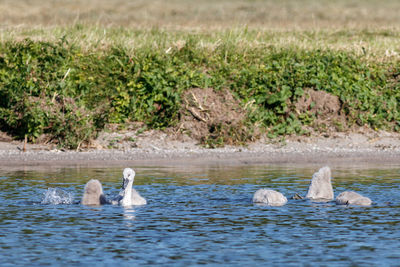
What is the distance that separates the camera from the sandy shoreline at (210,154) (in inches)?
654

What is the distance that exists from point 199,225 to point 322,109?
1109cm

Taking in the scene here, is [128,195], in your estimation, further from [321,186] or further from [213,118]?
[213,118]

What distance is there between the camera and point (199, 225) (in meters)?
9.84

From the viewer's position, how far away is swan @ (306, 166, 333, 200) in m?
11.9

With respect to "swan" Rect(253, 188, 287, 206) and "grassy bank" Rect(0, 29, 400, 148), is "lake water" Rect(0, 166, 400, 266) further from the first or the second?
"grassy bank" Rect(0, 29, 400, 148)

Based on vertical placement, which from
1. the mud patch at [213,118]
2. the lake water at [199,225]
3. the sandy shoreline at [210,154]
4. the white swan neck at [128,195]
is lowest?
the lake water at [199,225]

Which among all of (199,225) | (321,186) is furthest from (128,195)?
(321,186)

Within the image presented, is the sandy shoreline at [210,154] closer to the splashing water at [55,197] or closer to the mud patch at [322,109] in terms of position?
the mud patch at [322,109]

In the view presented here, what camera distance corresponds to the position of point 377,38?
1061 inches

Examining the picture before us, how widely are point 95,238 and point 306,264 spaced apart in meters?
2.53

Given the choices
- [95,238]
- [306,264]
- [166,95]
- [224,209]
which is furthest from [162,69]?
[306,264]

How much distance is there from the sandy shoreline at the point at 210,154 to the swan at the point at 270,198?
16.6 feet

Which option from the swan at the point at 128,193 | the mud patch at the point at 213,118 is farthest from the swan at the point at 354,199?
the mud patch at the point at 213,118

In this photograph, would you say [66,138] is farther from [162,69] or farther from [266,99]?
[266,99]
